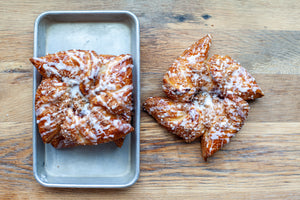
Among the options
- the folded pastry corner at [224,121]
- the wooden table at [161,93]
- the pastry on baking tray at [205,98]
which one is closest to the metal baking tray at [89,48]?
the wooden table at [161,93]

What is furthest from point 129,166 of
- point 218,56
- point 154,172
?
point 218,56

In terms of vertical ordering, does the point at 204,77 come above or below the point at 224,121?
above

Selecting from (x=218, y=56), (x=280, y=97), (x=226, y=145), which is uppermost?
(x=218, y=56)

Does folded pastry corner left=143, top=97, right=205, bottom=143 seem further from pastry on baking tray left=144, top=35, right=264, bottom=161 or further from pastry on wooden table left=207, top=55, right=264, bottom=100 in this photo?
pastry on wooden table left=207, top=55, right=264, bottom=100

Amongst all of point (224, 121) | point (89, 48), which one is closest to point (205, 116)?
point (224, 121)

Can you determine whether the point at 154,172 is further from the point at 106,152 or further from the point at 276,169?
the point at 276,169

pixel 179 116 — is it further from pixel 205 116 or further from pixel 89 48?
pixel 89 48
